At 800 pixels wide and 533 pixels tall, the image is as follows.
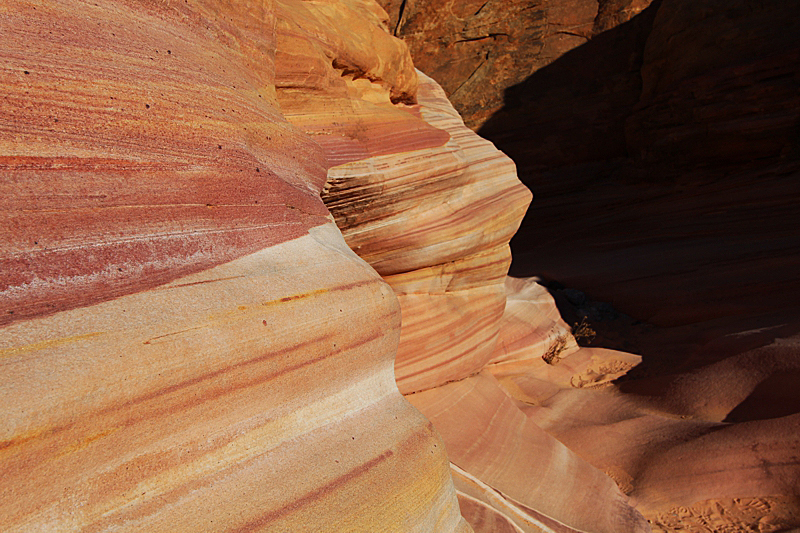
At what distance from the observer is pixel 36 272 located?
1.27 m

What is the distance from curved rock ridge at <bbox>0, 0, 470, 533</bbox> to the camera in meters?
1.19

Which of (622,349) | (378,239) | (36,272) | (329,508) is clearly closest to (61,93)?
(36,272)

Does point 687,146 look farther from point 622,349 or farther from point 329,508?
point 329,508

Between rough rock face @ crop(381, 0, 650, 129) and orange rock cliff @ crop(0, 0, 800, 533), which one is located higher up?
rough rock face @ crop(381, 0, 650, 129)

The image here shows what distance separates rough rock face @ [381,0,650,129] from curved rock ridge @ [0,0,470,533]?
1121cm

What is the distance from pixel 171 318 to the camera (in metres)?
1.39

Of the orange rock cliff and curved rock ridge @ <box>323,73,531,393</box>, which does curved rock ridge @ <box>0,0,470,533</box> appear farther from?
curved rock ridge @ <box>323,73,531,393</box>

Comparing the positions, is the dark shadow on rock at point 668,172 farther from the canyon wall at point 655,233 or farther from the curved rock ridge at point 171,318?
the curved rock ridge at point 171,318

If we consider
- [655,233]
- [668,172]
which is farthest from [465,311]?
[668,172]

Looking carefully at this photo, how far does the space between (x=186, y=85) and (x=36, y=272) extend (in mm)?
879

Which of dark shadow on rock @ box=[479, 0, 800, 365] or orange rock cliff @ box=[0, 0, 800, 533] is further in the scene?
dark shadow on rock @ box=[479, 0, 800, 365]

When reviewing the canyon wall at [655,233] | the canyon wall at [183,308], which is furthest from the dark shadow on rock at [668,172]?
the canyon wall at [183,308]

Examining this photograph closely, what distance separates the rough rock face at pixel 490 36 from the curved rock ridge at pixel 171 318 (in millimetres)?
11206

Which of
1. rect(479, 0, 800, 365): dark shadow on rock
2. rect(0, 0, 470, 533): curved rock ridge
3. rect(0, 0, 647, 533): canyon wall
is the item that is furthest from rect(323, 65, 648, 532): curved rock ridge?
rect(479, 0, 800, 365): dark shadow on rock
